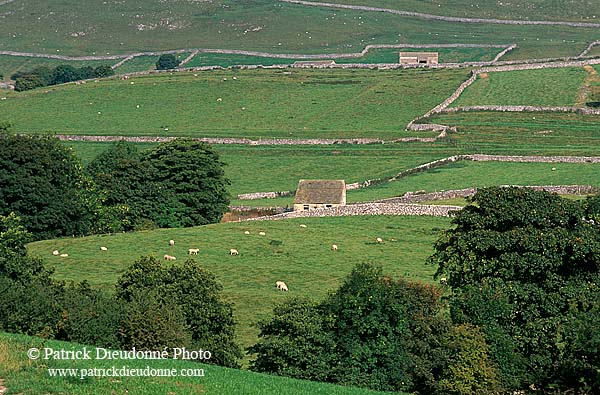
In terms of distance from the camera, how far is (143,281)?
4284 cm

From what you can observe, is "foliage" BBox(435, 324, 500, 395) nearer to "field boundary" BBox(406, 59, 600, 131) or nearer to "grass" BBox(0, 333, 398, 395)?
"grass" BBox(0, 333, 398, 395)

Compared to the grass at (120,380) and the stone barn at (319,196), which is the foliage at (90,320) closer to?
the grass at (120,380)

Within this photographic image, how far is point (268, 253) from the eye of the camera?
202ft

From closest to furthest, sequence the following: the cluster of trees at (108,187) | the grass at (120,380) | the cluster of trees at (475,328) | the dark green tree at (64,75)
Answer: the grass at (120,380)
the cluster of trees at (475,328)
the cluster of trees at (108,187)
the dark green tree at (64,75)

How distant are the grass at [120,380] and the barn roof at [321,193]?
47.2 metres

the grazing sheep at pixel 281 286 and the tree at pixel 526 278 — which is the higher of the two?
the tree at pixel 526 278

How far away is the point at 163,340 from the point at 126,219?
40511 mm

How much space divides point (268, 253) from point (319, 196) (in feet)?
64.0

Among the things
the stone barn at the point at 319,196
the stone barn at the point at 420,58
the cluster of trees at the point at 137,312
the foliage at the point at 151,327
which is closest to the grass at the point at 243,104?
the stone barn at the point at 420,58

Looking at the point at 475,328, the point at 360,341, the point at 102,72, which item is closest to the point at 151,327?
the point at 360,341

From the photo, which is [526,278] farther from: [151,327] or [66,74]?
[66,74]

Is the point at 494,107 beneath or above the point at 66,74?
above

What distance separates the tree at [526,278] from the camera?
37969mm

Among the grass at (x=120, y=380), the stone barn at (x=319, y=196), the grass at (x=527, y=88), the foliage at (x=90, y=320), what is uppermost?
the grass at (x=120, y=380)
